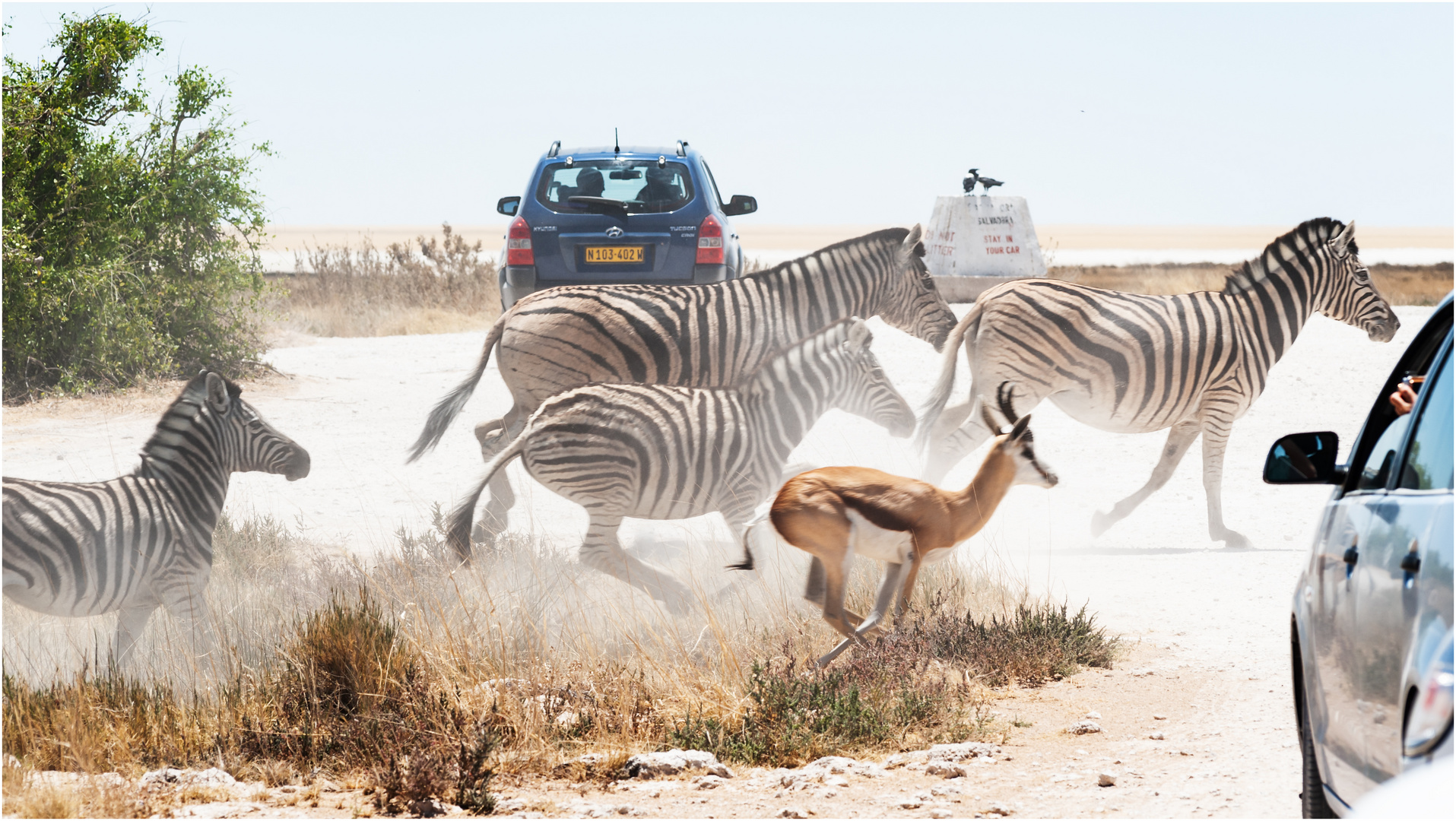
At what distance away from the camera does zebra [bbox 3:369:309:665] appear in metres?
5.32

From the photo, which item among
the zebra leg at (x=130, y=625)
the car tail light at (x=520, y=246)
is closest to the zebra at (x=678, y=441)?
the zebra leg at (x=130, y=625)

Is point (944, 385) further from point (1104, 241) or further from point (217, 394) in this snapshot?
point (1104, 241)

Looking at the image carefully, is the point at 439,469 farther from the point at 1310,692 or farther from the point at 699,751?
the point at 1310,692

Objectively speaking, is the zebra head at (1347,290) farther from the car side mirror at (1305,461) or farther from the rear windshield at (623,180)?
the car side mirror at (1305,461)

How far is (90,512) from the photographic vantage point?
18.0ft

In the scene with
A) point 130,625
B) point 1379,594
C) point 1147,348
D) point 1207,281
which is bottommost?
point 130,625

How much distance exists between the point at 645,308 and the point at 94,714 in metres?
4.34

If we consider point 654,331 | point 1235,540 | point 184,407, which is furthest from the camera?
point 1235,540

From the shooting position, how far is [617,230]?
938 centimetres

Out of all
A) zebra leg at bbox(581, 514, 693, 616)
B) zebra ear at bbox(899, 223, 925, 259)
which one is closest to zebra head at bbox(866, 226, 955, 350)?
zebra ear at bbox(899, 223, 925, 259)

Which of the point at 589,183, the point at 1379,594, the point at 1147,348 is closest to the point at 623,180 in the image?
the point at 589,183

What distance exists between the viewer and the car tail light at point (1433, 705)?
1941 millimetres

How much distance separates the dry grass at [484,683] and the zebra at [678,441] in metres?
0.36

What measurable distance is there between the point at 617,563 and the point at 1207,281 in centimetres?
2744
